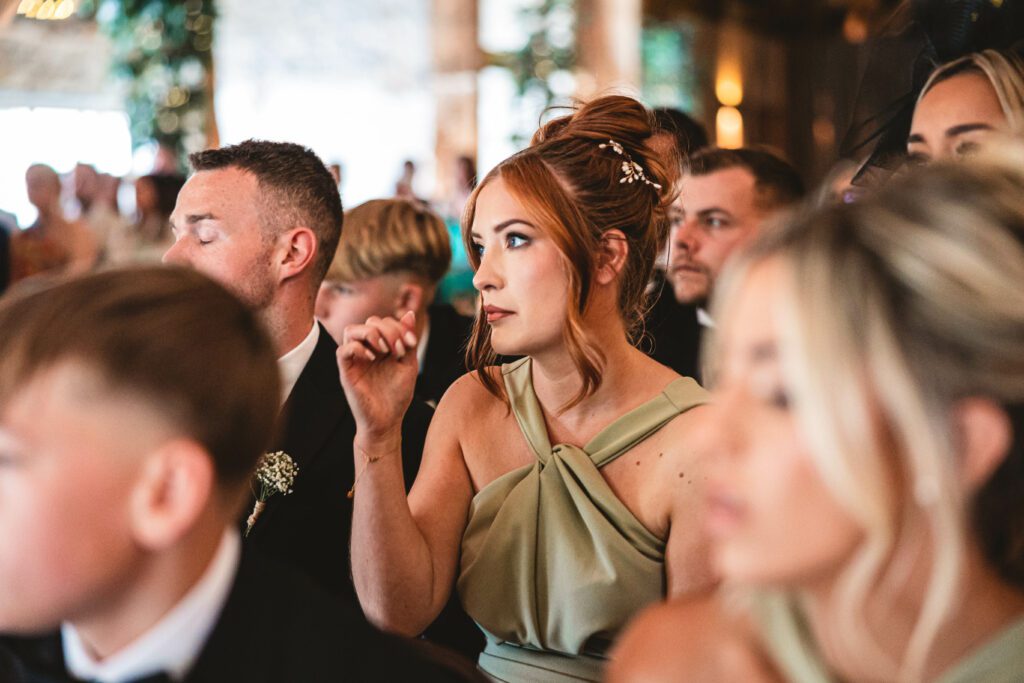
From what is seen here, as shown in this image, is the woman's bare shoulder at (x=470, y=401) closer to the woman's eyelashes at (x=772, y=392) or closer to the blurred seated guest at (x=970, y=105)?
the blurred seated guest at (x=970, y=105)

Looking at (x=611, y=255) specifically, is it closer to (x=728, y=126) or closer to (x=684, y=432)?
(x=684, y=432)

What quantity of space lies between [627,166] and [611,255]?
18 cm

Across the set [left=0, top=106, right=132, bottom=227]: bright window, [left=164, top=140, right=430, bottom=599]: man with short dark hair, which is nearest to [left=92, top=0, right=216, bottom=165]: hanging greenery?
[left=0, top=106, right=132, bottom=227]: bright window

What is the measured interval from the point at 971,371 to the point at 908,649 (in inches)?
11.5


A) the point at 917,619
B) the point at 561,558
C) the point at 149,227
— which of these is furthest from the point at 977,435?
the point at 149,227

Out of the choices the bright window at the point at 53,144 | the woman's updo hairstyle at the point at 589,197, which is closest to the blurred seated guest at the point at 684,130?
the woman's updo hairstyle at the point at 589,197

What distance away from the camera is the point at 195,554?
1165 millimetres

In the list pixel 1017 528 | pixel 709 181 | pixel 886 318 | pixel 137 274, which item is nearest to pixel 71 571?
pixel 137 274

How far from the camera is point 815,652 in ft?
3.40

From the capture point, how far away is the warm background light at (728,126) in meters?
12.3

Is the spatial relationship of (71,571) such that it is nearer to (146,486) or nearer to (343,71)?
(146,486)

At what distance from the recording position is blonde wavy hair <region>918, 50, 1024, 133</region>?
2287 mm

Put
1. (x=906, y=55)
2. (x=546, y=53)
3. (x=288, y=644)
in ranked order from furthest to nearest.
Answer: (x=546, y=53) → (x=906, y=55) → (x=288, y=644)

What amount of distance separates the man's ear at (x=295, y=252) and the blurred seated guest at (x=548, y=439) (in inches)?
22.7
